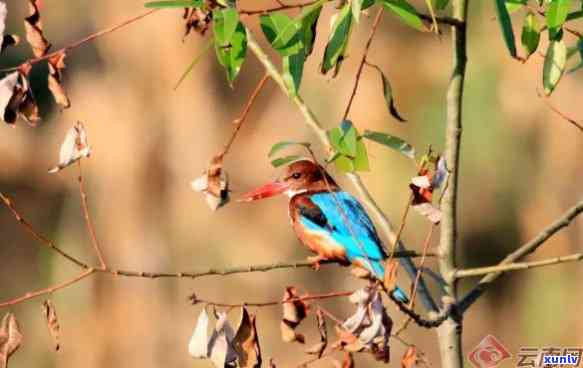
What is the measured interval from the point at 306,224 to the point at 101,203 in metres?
3.67

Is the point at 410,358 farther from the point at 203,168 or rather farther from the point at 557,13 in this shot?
the point at 203,168

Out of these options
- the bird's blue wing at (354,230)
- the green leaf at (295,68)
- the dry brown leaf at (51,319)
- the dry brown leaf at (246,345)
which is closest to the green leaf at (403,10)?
the green leaf at (295,68)

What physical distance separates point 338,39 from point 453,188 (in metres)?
0.42

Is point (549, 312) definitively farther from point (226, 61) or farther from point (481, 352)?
point (226, 61)

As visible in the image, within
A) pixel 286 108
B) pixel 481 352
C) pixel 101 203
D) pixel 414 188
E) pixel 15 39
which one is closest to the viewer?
pixel 414 188

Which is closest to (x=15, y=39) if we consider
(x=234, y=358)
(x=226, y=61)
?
(x=226, y=61)

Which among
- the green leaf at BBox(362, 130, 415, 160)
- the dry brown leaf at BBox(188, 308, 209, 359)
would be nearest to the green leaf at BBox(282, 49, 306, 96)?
the green leaf at BBox(362, 130, 415, 160)

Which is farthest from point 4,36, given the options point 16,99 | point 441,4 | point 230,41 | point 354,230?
point 354,230

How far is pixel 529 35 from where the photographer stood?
2516mm

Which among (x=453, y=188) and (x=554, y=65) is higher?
(x=554, y=65)

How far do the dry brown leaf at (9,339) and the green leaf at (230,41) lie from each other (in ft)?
1.75

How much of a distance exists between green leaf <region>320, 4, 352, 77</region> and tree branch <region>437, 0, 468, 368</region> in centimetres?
31

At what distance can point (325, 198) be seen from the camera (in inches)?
150

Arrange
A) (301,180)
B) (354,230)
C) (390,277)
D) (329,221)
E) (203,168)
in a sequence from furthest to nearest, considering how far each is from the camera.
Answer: (203,168)
(301,180)
(329,221)
(354,230)
(390,277)
